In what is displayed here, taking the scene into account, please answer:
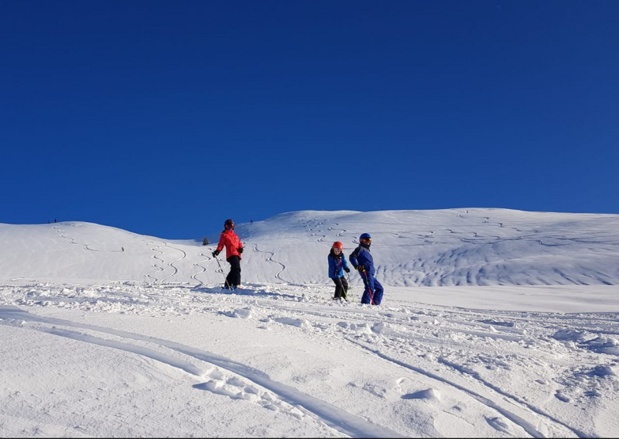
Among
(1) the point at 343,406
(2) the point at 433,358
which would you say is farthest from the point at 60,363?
(2) the point at 433,358

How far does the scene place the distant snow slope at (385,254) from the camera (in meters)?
21.4

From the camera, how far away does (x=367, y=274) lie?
1070 cm

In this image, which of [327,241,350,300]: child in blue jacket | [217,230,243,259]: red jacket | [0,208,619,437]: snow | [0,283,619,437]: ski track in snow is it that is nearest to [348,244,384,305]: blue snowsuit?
[327,241,350,300]: child in blue jacket

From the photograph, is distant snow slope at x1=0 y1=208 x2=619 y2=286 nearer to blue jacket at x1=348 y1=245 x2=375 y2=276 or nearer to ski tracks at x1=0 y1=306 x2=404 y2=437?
blue jacket at x1=348 y1=245 x2=375 y2=276

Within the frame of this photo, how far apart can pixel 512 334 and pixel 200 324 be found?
13.1 ft

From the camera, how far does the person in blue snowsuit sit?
10602 millimetres

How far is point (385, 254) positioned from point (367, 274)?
57.5 ft

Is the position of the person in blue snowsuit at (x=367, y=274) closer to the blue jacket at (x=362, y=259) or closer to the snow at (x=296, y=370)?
the blue jacket at (x=362, y=259)

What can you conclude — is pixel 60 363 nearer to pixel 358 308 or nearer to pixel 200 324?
pixel 200 324

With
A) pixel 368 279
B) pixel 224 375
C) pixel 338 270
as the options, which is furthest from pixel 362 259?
pixel 224 375

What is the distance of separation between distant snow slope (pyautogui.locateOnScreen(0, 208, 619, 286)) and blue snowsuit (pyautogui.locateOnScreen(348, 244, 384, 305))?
25.7ft

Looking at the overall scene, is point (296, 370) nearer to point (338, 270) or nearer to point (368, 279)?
point (368, 279)

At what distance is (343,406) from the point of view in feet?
11.0

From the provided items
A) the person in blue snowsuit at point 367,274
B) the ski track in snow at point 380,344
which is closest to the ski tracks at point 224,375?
the ski track in snow at point 380,344
